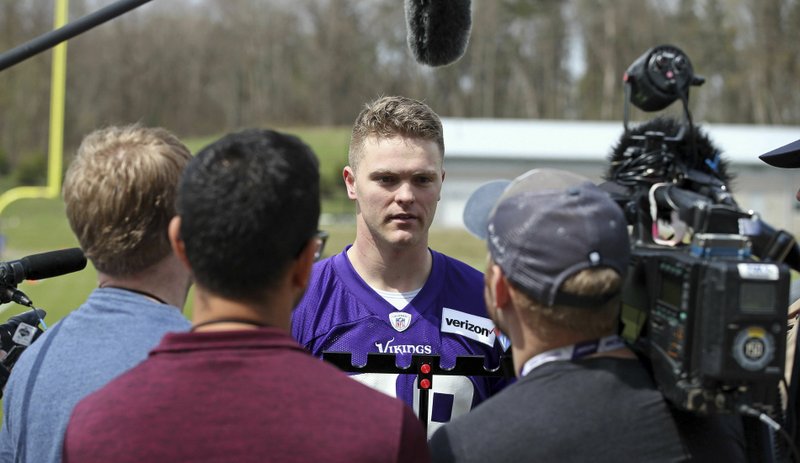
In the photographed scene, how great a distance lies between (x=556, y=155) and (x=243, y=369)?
3807 centimetres

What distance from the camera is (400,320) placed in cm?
307

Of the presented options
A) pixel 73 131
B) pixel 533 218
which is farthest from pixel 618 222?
pixel 73 131

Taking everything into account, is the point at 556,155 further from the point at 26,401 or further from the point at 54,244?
the point at 26,401

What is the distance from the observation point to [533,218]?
5.58ft

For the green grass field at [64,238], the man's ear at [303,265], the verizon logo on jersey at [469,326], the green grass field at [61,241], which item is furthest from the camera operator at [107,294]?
the green grass field at [64,238]

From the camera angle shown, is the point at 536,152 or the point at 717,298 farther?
the point at 536,152

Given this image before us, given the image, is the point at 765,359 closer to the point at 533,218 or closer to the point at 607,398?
the point at 607,398

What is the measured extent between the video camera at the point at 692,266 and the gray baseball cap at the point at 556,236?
112mm

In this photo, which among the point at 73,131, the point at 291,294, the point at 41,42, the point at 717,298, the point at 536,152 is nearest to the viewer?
the point at 717,298

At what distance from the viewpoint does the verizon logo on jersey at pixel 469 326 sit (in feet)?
9.96

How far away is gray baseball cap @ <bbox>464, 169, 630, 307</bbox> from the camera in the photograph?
1.67 m

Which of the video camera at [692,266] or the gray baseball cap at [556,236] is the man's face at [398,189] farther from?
the gray baseball cap at [556,236]

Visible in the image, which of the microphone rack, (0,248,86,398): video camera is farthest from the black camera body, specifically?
(0,248,86,398): video camera

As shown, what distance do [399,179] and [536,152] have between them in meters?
36.5
